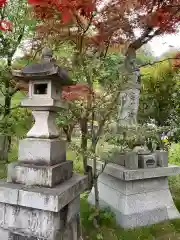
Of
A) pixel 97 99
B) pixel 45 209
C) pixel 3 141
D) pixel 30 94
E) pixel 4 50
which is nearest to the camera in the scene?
pixel 45 209

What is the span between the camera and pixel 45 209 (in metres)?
2.52

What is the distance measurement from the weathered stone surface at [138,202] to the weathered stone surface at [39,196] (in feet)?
5.30

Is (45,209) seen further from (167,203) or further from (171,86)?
(171,86)

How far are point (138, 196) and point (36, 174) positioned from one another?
229cm

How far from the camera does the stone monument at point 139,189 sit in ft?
13.5

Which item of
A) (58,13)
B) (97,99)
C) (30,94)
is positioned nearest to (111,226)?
(97,99)

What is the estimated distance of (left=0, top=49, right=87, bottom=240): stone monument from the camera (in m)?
2.62

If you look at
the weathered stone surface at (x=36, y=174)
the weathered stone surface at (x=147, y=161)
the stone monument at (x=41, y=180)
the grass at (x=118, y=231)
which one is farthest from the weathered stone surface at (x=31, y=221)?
the weathered stone surface at (x=147, y=161)

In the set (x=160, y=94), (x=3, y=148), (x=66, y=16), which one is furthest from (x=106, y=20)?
(x=3, y=148)

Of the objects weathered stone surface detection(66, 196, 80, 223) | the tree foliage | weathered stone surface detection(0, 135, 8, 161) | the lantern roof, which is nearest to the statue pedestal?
weathered stone surface detection(66, 196, 80, 223)

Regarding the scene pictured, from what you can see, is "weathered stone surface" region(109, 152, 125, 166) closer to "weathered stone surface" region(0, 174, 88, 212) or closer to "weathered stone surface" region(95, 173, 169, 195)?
"weathered stone surface" region(95, 173, 169, 195)

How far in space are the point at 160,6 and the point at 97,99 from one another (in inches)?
99.4

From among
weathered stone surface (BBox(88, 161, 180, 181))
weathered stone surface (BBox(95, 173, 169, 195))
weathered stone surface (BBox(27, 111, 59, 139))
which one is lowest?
weathered stone surface (BBox(95, 173, 169, 195))

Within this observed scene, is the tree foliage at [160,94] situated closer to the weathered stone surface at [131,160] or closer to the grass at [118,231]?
the weathered stone surface at [131,160]
